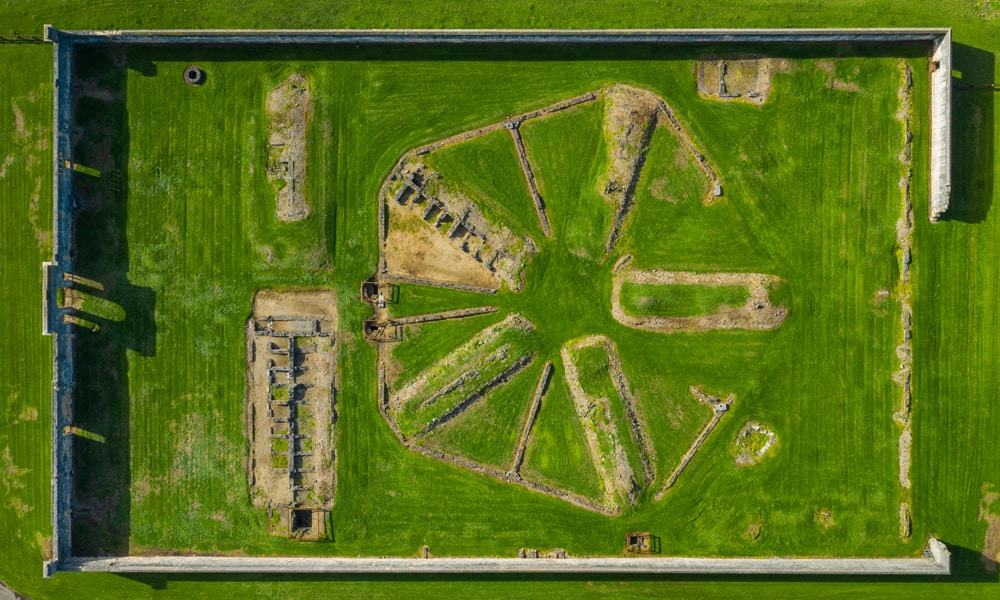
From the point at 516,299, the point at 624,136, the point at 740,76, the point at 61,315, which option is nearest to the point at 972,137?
the point at 740,76

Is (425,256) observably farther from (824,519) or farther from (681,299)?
(824,519)

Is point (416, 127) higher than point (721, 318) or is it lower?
higher

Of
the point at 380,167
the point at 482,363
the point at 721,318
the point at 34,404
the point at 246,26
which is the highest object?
the point at 246,26

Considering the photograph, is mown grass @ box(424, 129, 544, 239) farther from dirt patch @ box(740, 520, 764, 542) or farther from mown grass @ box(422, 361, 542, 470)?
dirt patch @ box(740, 520, 764, 542)

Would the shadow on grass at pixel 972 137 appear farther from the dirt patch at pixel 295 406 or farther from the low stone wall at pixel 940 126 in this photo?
the dirt patch at pixel 295 406

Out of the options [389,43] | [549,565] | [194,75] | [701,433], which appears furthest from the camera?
[701,433]

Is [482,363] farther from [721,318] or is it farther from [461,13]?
[461,13]

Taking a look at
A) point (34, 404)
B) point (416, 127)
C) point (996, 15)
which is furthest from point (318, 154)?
point (996, 15)
